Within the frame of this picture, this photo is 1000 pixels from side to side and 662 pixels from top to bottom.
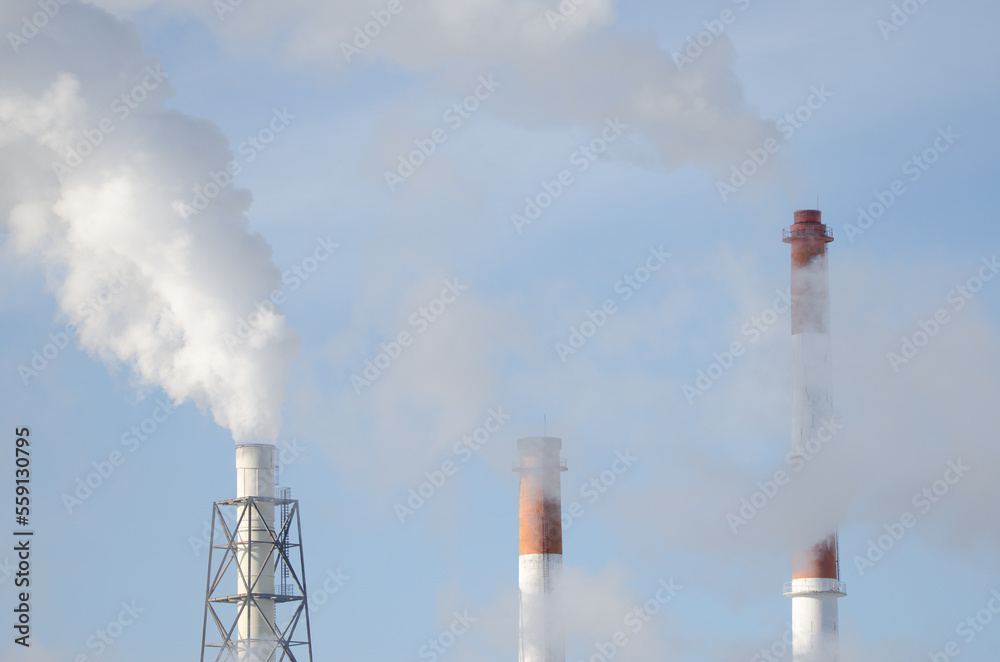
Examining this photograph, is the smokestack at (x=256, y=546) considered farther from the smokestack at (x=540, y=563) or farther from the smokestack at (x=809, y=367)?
the smokestack at (x=809, y=367)

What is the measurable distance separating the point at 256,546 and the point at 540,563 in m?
12.1

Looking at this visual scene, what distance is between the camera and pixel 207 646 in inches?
1875

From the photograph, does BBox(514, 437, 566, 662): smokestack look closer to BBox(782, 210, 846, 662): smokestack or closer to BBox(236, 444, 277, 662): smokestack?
BBox(782, 210, 846, 662): smokestack

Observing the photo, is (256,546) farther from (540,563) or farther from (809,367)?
(809,367)

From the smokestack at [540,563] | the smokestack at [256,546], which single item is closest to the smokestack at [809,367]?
the smokestack at [540,563]

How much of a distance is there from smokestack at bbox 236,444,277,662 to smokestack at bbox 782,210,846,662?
60.5 feet

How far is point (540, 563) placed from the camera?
2201 inches

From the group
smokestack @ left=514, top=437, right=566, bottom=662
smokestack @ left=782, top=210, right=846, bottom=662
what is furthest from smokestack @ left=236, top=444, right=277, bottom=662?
smokestack @ left=782, top=210, right=846, bottom=662

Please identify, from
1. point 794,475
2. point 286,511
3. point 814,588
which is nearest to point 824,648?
point 814,588

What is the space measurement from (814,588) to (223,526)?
20.3 meters

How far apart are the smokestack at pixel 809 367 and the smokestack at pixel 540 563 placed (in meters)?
8.33

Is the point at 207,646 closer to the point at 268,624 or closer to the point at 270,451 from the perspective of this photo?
the point at 268,624

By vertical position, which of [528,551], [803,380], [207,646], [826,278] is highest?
[826,278]

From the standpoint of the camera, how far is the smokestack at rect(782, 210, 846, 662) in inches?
2131
